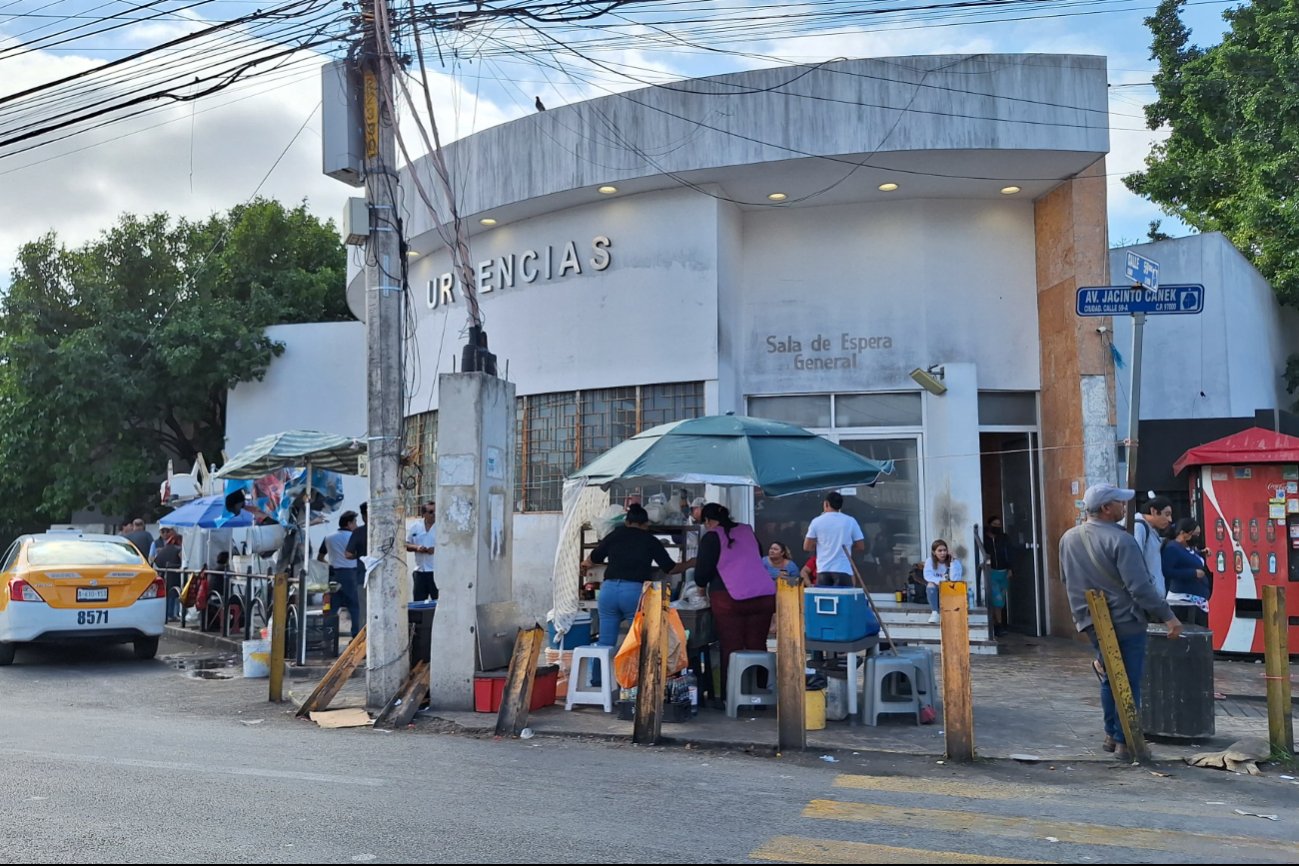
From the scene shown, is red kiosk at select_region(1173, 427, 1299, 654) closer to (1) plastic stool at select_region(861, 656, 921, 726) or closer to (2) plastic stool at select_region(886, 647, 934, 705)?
(2) plastic stool at select_region(886, 647, 934, 705)

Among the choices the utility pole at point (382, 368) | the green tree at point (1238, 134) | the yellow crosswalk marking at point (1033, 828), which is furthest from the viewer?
the green tree at point (1238, 134)

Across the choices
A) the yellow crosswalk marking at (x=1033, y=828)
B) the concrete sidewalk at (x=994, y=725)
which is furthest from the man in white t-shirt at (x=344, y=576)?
the yellow crosswalk marking at (x=1033, y=828)

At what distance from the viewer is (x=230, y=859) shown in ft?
16.1

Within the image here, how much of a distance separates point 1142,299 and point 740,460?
3.75m

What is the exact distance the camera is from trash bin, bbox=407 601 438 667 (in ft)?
33.5

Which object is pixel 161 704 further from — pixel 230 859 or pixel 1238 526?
pixel 1238 526

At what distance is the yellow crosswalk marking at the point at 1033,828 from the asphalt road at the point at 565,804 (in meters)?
0.02

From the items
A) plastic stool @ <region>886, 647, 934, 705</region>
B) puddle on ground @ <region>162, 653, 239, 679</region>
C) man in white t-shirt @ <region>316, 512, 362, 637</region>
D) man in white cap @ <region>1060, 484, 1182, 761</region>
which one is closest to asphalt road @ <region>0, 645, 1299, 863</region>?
man in white cap @ <region>1060, 484, 1182, 761</region>

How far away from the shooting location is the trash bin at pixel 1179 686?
25.5 ft

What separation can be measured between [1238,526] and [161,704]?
11.5 metres

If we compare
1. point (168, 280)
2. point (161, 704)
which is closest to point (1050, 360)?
point (161, 704)

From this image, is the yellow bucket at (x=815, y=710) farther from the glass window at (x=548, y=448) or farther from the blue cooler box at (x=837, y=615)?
the glass window at (x=548, y=448)

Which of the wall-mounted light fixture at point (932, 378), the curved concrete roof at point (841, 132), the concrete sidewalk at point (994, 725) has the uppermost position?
the curved concrete roof at point (841, 132)

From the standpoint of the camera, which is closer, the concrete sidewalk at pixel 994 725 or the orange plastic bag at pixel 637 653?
the concrete sidewalk at pixel 994 725
